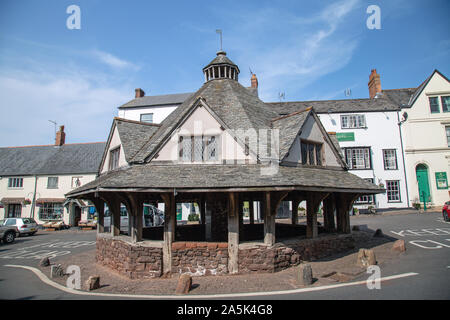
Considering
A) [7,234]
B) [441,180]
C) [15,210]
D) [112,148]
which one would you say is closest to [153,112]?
[7,234]

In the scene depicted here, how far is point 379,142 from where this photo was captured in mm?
25906

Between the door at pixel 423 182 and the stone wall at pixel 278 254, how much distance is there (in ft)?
68.8

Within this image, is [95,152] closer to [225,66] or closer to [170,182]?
[225,66]

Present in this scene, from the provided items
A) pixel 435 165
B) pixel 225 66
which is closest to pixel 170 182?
pixel 225 66

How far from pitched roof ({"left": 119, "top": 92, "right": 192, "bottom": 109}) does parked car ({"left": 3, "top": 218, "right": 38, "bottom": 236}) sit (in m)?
15.5

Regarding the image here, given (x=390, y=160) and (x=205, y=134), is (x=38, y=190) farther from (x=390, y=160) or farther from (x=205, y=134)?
(x=390, y=160)

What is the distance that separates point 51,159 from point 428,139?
41456 millimetres

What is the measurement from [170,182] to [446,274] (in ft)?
28.0

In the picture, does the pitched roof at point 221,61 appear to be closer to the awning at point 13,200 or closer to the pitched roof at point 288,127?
the pitched roof at point 288,127

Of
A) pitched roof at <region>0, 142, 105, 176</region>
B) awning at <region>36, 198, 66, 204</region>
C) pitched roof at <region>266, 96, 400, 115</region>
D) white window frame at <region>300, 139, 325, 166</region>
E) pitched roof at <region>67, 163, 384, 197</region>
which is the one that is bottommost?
awning at <region>36, 198, 66, 204</region>

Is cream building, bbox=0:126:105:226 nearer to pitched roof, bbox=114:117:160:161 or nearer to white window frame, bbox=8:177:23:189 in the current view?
A: white window frame, bbox=8:177:23:189

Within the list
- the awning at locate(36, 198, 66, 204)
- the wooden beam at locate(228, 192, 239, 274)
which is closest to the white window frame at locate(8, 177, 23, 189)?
the awning at locate(36, 198, 66, 204)

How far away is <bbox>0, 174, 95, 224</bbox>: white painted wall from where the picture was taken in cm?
2972
